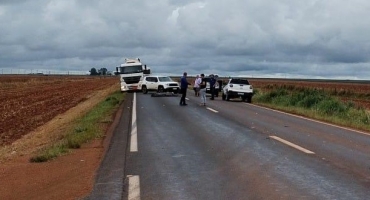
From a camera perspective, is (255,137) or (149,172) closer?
(149,172)

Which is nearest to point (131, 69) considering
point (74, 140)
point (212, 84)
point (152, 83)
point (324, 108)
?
point (152, 83)

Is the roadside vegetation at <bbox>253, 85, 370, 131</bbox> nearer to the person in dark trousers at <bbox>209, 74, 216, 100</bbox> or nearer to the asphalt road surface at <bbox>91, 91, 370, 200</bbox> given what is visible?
the person in dark trousers at <bbox>209, 74, 216, 100</bbox>

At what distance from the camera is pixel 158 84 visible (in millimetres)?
51094

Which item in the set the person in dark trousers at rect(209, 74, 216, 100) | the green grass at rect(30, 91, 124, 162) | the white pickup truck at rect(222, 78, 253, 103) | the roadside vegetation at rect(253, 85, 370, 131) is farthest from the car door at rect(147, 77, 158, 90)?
the green grass at rect(30, 91, 124, 162)

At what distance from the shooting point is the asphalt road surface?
8617 millimetres

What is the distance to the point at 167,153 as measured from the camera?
1270cm

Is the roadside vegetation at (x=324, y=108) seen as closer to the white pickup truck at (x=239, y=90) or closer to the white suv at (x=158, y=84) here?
the white pickup truck at (x=239, y=90)

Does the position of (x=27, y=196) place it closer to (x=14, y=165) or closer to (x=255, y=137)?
(x=14, y=165)

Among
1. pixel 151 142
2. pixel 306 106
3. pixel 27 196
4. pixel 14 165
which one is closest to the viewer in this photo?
pixel 27 196

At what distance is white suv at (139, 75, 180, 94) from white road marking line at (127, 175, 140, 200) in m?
41.0

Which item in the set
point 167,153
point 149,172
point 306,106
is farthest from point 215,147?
point 306,106

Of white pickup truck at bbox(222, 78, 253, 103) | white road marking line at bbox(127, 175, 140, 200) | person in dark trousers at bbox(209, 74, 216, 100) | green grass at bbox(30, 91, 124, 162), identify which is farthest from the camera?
person in dark trousers at bbox(209, 74, 216, 100)

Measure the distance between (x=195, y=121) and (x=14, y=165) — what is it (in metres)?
9.77

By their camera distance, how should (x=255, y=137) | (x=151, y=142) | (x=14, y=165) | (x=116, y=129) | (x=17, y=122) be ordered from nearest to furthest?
(x=14, y=165), (x=151, y=142), (x=255, y=137), (x=116, y=129), (x=17, y=122)
